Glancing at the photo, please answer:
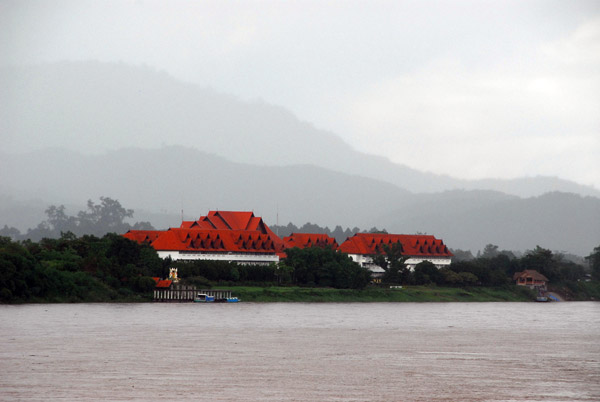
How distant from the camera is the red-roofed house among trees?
409ft

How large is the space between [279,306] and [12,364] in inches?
1857

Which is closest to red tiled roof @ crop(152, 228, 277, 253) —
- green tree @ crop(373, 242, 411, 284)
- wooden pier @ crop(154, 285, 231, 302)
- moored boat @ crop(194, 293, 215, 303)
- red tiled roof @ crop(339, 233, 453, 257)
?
green tree @ crop(373, 242, 411, 284)

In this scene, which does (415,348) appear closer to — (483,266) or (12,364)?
(12,364)

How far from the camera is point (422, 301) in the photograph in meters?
99.0

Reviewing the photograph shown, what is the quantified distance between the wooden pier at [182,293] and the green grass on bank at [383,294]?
5.84ft

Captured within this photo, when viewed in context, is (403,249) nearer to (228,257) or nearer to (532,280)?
(532,280)

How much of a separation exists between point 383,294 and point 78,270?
3460 centimetres

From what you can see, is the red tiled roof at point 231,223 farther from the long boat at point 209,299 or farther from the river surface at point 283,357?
the river surface at point 283,357

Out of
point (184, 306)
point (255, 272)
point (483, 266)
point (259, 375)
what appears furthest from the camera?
point (483, 266)

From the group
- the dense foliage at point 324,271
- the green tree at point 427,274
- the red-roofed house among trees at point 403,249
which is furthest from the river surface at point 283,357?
the red-roofed house among trees at point 403,249

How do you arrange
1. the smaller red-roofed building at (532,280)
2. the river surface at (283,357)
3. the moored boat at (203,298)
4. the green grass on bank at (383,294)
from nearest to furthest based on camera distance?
the river surface at (283,357), the moored boat at (203,298), the green grass on bank at (383,294), the smaller red-roofed building at (532,280)

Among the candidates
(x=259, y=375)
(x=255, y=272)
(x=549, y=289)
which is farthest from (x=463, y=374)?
(x=549, y=289)

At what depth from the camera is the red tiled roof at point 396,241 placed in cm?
12550

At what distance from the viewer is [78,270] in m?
80.2
